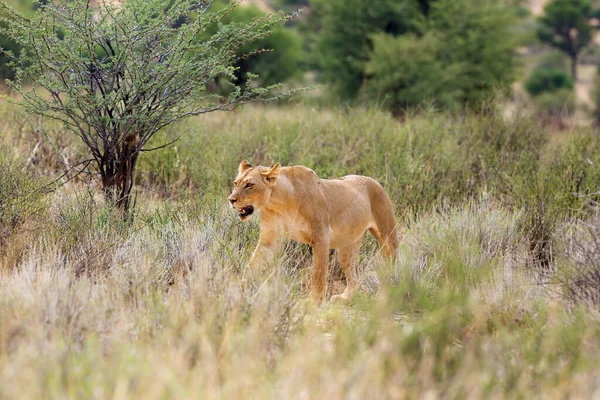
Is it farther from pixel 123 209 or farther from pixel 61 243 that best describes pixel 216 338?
pixel 123 209

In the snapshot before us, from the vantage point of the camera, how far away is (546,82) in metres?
53.0

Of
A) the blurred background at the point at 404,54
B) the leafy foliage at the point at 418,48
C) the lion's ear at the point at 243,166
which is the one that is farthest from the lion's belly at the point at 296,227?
the leafy foliage at the point at 418,48

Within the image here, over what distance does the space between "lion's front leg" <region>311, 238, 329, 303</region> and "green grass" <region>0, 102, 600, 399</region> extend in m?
0.21

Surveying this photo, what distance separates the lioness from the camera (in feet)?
22.1

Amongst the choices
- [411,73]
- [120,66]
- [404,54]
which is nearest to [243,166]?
[120,66]

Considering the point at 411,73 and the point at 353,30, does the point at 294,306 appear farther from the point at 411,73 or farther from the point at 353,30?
the point at 353,30

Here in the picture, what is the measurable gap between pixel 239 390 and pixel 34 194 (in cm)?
435

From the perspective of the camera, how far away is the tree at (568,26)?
59531 mm

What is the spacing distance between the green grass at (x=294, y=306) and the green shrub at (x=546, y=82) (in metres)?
42.9

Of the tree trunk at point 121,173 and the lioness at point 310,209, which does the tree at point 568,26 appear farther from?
the lioness at point 310,209

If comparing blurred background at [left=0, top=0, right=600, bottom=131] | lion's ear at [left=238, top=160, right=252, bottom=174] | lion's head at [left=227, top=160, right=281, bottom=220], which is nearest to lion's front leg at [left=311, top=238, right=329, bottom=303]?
lion's head at [left=227, top=160, right=281, bottom=220]

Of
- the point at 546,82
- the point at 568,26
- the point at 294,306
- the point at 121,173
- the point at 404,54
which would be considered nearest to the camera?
the point at 294,306

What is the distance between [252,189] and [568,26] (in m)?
58.5

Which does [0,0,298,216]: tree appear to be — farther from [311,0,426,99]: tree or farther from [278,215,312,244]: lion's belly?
[311,0,426,99]: tree
